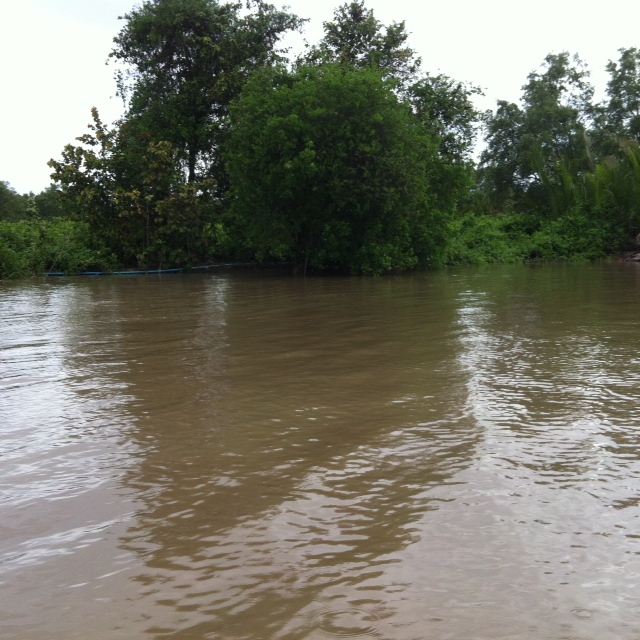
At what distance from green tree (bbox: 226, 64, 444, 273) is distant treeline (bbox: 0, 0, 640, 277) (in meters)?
0.05

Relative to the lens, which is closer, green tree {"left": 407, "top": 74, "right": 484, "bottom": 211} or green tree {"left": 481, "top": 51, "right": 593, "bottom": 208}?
green tree {"left": 407, "top": 74, "right": 484, "bottom": 211}

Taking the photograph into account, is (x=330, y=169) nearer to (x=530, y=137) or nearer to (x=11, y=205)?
(x=530, y=137)

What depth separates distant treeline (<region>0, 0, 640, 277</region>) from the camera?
1967 centimetres

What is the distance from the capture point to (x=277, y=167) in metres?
19.7

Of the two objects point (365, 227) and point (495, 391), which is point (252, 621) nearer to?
point (495, 391)

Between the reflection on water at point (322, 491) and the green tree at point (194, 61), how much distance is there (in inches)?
769

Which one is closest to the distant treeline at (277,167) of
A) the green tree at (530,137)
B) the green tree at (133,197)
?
the green tree at (133,197)

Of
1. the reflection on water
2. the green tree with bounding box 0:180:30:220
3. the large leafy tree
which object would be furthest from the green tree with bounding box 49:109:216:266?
the green tree with bounding box 0:180:30:220

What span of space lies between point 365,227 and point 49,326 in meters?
12.9

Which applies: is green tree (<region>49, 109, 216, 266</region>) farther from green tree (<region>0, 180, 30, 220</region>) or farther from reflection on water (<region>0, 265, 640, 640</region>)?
green tree (<region>0, 180, 30, 220</region>)

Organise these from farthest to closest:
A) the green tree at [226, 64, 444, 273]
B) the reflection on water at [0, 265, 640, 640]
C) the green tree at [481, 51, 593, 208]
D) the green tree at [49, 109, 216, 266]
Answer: the green tree at [481, 51, 593, 208]
the green tree at [49, 109, 216, 266]
the green tree at [226, 64, 444, 273]
the reflection on water at [0, 265, 640, 640]

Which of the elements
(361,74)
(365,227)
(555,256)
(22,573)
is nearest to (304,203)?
(365,227)

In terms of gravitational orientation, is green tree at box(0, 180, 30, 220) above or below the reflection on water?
above

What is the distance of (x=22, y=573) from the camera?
2.54m
